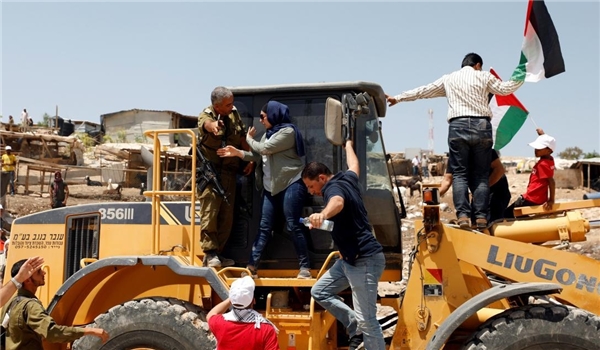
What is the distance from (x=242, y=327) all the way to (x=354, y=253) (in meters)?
1.15

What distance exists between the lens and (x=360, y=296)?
5.17 m

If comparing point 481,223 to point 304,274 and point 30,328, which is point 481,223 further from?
point 30,328

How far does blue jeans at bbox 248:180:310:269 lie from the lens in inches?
223

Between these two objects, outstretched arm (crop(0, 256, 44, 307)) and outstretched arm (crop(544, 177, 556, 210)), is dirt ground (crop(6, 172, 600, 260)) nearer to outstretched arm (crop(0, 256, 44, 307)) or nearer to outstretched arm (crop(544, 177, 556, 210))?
outstretched arm (crop(544, 177, 556, 210))

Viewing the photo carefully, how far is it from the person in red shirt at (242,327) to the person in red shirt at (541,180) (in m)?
2.77

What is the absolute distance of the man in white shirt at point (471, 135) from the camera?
5.76 metres

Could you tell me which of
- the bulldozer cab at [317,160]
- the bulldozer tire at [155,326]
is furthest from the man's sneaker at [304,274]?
the bulldozer tire at [155,326]

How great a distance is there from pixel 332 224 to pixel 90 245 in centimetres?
291

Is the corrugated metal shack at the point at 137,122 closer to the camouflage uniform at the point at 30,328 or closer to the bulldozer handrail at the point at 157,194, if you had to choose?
the bulldozer handrail at the point at 157,194

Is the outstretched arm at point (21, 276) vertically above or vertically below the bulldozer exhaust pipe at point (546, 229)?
below

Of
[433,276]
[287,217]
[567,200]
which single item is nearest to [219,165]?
[287,217]

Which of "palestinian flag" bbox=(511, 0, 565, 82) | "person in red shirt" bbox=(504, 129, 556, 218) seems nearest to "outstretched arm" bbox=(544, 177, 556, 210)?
"person in red shirt" bbox=(504, 129, 556, 218)

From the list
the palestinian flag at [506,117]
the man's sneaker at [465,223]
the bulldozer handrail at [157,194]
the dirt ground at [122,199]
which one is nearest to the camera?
the man's sneaker at [465,223]

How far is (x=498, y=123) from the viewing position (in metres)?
7.28
